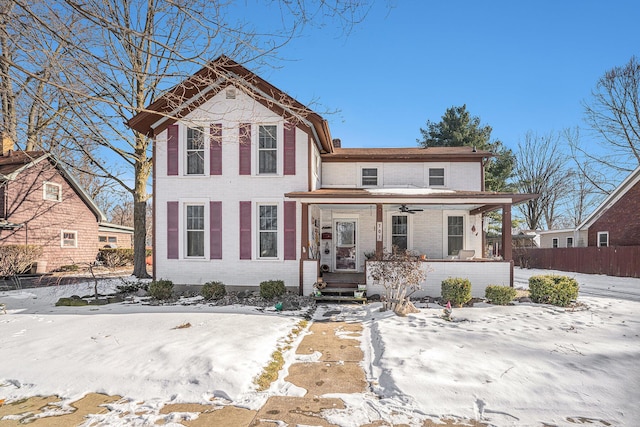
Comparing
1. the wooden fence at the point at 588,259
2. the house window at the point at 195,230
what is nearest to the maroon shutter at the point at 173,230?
the house window at the point at 195,230

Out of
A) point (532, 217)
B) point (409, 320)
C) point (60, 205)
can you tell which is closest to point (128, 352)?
point (409, 320)

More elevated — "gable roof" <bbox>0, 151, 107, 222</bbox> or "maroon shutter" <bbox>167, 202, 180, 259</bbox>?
"gable roof" <bbox>0, 151, 107, 222</bbox>

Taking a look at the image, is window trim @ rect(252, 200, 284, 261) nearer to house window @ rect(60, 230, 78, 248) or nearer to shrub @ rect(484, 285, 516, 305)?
shrub @ rect(484, 285, 516, 305)

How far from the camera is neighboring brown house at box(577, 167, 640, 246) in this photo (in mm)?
18453

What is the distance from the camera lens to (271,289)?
35.2 feet

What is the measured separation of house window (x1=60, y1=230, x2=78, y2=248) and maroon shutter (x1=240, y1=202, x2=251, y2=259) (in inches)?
532

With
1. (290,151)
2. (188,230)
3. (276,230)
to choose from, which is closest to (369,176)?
(290,151)

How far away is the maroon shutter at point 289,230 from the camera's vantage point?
38.5ft

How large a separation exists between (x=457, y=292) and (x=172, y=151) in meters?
9.45

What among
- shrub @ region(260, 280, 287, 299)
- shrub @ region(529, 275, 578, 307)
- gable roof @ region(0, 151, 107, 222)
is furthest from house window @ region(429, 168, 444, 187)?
gable roof @ region(0, 151, 107, 222)

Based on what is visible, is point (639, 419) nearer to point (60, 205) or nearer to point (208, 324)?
point (208, 324)

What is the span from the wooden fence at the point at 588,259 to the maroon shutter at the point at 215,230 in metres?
17.6

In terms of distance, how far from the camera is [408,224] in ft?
47.1

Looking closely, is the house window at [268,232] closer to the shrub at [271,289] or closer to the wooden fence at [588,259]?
the shrub at [271,289]
